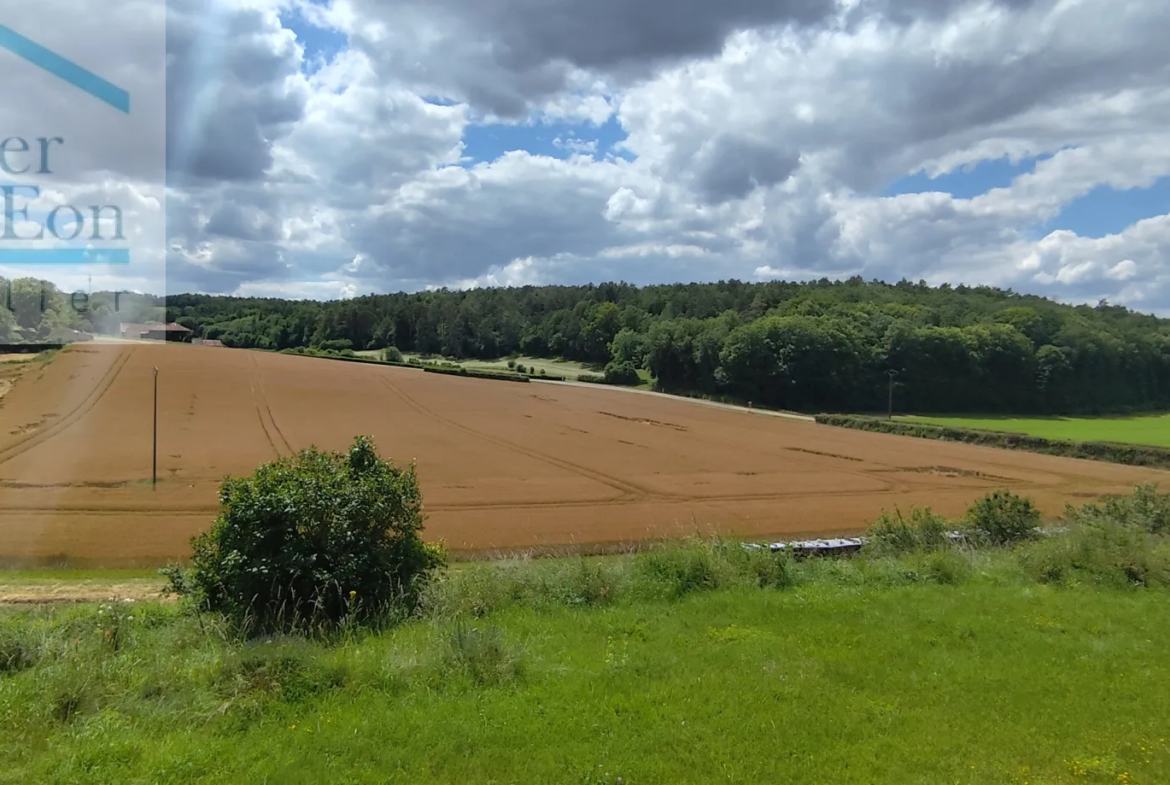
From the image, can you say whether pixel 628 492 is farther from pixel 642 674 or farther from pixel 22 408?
pixel 22 408

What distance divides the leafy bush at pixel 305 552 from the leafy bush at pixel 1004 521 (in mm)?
13606

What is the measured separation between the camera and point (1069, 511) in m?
17.6

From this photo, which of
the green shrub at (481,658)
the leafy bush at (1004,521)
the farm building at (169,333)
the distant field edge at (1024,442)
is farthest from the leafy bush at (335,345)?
the green shrub at (481,658)

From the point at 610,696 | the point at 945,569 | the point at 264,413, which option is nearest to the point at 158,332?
the point at 264,413

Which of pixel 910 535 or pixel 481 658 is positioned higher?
pixel 481 658

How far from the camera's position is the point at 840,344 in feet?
311

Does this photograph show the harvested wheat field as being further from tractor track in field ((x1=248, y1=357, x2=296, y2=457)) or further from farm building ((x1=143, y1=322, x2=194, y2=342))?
farm building ((x1=143, y1=322, x2=194, y2=342))

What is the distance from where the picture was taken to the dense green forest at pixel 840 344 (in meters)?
95.1

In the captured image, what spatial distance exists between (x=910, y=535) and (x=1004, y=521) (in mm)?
3623

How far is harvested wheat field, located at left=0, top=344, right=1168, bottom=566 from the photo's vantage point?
2667cm

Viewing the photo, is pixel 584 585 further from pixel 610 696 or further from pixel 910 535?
pixel 910 535

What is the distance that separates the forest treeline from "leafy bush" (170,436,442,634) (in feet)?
288

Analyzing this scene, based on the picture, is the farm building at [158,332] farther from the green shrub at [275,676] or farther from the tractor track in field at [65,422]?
the green shrub at [275,676]

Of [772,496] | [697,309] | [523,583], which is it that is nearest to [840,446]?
[772,496]
